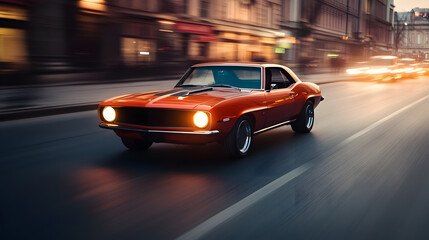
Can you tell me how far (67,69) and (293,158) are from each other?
57.5 ft

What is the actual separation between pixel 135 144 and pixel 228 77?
1.61 metres

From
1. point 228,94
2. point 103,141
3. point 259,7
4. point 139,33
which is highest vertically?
point 259,7

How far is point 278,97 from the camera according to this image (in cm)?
688

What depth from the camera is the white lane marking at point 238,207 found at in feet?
11.0

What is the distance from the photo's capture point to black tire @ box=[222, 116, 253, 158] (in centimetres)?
575

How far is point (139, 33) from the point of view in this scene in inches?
1057

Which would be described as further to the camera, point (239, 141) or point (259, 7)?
point (259, 7)

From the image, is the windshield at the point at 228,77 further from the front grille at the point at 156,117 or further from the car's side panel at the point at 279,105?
the front grille at the point at 156,117

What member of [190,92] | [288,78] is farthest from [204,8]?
[190,92]

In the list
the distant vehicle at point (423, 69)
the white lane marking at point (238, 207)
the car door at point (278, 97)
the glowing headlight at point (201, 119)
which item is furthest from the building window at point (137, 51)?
the white lane marking at point (238, 207)

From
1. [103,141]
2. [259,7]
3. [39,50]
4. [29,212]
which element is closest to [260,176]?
[29,212]

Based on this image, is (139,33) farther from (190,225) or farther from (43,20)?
(190,225)

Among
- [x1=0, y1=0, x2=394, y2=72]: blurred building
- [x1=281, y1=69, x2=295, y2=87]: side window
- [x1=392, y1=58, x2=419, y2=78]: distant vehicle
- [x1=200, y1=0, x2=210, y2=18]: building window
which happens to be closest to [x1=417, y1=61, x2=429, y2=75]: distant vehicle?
[x1=392, y1=58, x2=419, y2=78]: distant vehicle

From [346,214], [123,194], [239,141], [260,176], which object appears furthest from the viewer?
[239,141]
